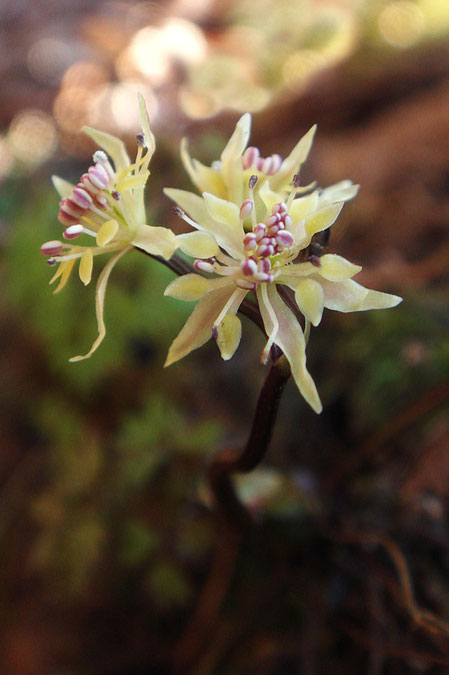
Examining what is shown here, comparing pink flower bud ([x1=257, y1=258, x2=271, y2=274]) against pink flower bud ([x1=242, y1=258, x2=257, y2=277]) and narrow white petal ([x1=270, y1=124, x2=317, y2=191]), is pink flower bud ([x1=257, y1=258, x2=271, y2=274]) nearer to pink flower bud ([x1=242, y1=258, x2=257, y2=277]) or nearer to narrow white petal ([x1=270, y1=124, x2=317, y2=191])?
pink flower bud ([x1=242, y1=258, x2=257, y2=277])

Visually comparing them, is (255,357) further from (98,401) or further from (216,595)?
(216,595)

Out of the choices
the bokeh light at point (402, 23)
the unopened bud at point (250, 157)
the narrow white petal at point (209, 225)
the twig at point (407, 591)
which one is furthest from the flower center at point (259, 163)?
the bokeh light at point (402, 23)

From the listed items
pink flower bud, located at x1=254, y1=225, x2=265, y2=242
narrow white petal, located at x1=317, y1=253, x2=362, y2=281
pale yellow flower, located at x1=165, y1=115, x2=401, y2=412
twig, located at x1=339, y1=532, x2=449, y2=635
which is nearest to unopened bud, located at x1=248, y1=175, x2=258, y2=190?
pale yellow flower, located at x1=165, y1=115, x2=401, y2=412

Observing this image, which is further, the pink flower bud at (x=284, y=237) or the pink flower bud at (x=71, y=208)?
the pink flower bud at (x=71, y=208)

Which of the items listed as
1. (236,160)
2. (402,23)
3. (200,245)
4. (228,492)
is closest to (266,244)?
(200,245)

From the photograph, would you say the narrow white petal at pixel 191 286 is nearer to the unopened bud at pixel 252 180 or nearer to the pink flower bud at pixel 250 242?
the pink flower bud at pixel 250 242

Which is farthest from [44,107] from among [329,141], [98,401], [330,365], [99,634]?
[99,634]

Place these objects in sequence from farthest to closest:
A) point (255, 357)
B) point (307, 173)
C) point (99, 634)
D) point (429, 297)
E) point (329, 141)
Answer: point (329, 141), point (307, 173), point (255, 357), point (99, 634), point (429, 297)
